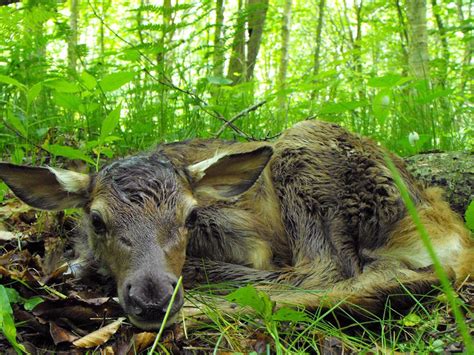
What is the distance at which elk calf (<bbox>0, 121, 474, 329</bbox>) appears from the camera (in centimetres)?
338

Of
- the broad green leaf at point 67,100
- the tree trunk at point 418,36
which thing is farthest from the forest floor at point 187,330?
the tree trunk at point 418,36

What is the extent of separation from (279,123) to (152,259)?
13.9 ft

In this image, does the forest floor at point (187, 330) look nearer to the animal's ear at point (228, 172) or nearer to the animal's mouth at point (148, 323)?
the animal's mouth at point (148, 323)

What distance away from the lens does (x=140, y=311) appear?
9.13ft

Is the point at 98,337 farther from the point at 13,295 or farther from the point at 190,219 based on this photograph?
the point at 190,219

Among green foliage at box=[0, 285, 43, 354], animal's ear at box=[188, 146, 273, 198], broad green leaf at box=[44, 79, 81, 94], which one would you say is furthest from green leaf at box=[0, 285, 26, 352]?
broad green leaf at box=[44, 79, 81, 94]

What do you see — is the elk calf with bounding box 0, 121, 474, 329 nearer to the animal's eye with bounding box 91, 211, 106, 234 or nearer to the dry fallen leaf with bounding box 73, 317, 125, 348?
the animal's eye with bounding box 91, 211, 106, 234

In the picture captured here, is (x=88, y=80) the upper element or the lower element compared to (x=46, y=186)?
upper

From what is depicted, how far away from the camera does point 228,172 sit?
4055 mm

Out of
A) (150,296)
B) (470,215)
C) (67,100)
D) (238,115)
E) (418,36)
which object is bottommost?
(150,296)

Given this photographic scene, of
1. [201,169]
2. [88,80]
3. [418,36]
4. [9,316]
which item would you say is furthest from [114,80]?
[418,36]

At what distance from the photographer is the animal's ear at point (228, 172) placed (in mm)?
3920

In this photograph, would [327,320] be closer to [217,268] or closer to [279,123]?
[217,268]

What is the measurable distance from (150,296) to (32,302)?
754mm
